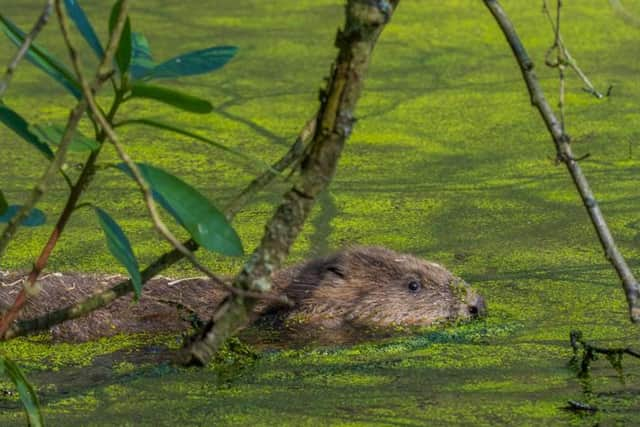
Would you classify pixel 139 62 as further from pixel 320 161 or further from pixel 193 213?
pixel 320 161

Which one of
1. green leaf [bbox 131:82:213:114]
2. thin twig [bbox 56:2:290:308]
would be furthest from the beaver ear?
thin twig [bbox 56:2:290:308]

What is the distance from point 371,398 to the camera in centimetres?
432

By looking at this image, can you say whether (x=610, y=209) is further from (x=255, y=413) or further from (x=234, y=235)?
(x=234, y=235)

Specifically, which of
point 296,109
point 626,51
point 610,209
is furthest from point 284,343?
point 626,51

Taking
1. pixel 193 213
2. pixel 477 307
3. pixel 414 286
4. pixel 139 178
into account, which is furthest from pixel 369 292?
pixel 139 178

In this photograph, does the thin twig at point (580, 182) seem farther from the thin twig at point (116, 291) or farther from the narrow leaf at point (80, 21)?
the narrow leaf at point (80, 21)

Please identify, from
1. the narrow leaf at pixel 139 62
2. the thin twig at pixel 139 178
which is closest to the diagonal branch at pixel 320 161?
the thin twig at pixel 139 178

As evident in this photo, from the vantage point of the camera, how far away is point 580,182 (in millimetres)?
2467

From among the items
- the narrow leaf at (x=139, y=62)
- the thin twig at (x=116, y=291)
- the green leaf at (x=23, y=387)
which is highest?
the narrow leaf at (x=139, y=62)

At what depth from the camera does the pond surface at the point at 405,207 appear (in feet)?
14.3

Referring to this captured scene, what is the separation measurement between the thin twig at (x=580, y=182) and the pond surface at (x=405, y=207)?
1627mm

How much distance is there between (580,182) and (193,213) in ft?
2.40

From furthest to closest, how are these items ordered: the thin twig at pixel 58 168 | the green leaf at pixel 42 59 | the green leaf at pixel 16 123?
1. the green leaf at pixel 16 123
2. the green leaf at pixel 42 59
3. the thin twig at pixel 58 168

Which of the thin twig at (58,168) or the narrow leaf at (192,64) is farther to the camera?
the narrow leaf at (192,64)
